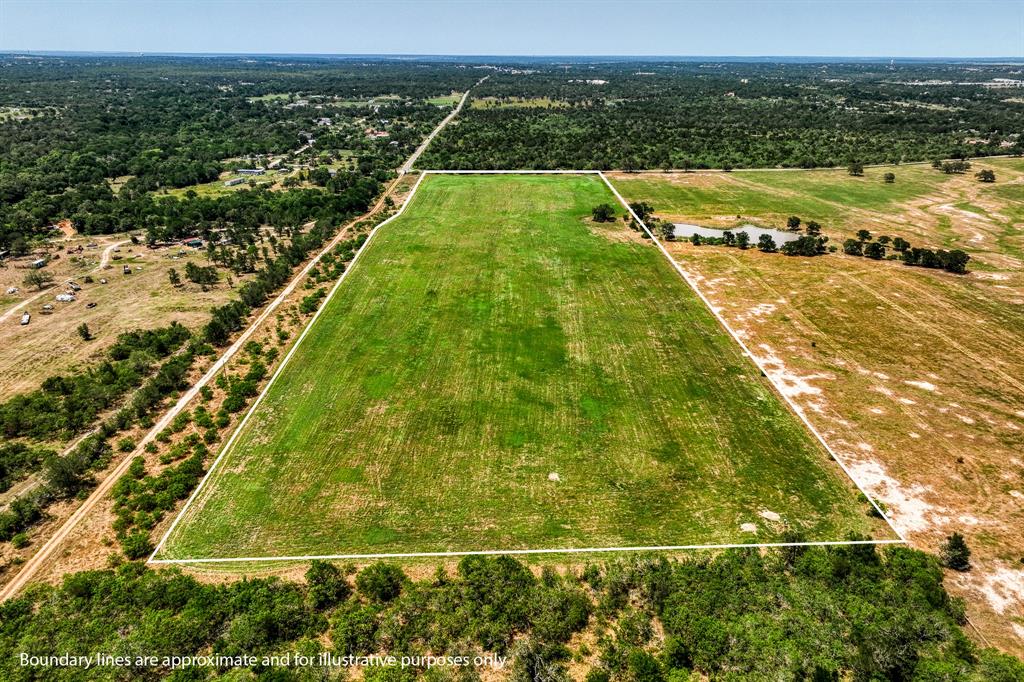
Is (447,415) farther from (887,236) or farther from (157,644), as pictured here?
(887,236)

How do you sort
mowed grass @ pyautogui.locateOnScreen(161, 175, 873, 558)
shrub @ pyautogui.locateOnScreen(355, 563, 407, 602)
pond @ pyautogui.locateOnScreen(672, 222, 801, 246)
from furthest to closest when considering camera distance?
pond @ pyautogui.locateOnScreen(672, 222, 801, 246)
mowed grass @ pyautogui.locateOnScreen(161, 175, 873, 558)
shrub @ pyautogui.locateOnScreen(355, 563, 407, 602)

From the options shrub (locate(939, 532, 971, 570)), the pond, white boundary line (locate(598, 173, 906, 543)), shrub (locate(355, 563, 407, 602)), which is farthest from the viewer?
the pond

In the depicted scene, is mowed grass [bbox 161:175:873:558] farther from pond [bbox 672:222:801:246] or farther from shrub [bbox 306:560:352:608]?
pond [bbox 672:222:801:246]

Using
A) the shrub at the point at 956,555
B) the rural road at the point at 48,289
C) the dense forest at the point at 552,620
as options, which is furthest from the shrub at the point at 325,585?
the rural road at the point at 48,289

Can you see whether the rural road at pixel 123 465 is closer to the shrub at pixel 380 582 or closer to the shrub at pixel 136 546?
the shrub at pixel 136 546

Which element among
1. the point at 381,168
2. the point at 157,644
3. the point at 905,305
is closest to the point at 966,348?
the point at 905,305

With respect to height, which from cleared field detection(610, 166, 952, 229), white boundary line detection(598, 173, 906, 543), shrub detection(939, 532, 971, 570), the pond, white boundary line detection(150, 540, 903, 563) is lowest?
white boundary line detection(150, 540, 903, 563)

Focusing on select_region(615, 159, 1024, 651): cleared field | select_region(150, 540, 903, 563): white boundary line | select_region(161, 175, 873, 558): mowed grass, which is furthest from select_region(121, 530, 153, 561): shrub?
select_region(615, 159, 1024, 651): cleared field
